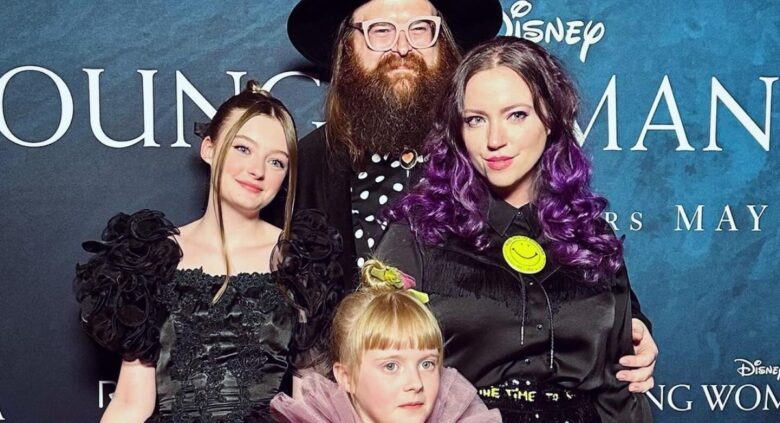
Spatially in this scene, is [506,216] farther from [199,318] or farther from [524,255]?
[199,318]

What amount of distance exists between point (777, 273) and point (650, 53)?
0.88 metres

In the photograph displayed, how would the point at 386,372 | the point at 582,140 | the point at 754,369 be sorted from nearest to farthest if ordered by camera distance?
1. the point at 386,372
2. the point at 582,140
3. the point at 754,369

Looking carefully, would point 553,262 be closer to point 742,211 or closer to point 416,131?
point 416,131

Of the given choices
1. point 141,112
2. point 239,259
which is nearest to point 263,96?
point 239,259

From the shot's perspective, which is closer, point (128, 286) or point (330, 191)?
point (128, 286)

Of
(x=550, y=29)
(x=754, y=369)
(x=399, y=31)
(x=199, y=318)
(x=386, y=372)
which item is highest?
(x=550, y=29)

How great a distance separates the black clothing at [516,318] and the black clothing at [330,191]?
1.37 ft

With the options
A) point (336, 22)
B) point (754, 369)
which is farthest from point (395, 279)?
point (754, 369)

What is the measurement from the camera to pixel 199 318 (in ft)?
7.16

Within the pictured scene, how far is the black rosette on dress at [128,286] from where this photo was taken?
2.12 meters

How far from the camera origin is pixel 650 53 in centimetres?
301

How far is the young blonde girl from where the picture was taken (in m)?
1.87

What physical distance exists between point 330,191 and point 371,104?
275 mm

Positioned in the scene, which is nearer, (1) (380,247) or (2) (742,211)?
(1) (380,247)
